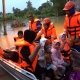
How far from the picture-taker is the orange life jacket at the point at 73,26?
159 inches

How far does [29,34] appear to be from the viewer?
10.4ft

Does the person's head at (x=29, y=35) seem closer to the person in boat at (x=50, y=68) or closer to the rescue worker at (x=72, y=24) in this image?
the person in boat at (x=50, y=68)

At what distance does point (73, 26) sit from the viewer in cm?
411

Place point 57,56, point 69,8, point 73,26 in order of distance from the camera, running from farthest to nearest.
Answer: point 73,26
point 69,8
point 57,56

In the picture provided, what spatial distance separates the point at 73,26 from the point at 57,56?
0.74m

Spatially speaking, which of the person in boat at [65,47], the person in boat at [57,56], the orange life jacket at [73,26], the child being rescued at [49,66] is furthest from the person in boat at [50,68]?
the orange life jacket at [73,26]

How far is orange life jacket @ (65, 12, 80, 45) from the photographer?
4.05 metres

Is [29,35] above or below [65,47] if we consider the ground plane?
above

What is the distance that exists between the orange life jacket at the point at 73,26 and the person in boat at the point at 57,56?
1.77 feet

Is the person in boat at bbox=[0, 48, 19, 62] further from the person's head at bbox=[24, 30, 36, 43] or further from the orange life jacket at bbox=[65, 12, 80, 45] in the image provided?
the orange life jacket at bbox=[65, 12, 80, 45]

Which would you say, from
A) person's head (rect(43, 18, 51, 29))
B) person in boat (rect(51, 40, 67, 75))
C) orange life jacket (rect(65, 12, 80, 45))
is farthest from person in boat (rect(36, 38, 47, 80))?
person's head (rect(43, 18, 51, 29))

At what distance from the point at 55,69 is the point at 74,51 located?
1.98 feet

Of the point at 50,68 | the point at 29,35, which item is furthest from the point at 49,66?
the point at 29,35

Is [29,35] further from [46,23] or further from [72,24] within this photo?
[46,23]
